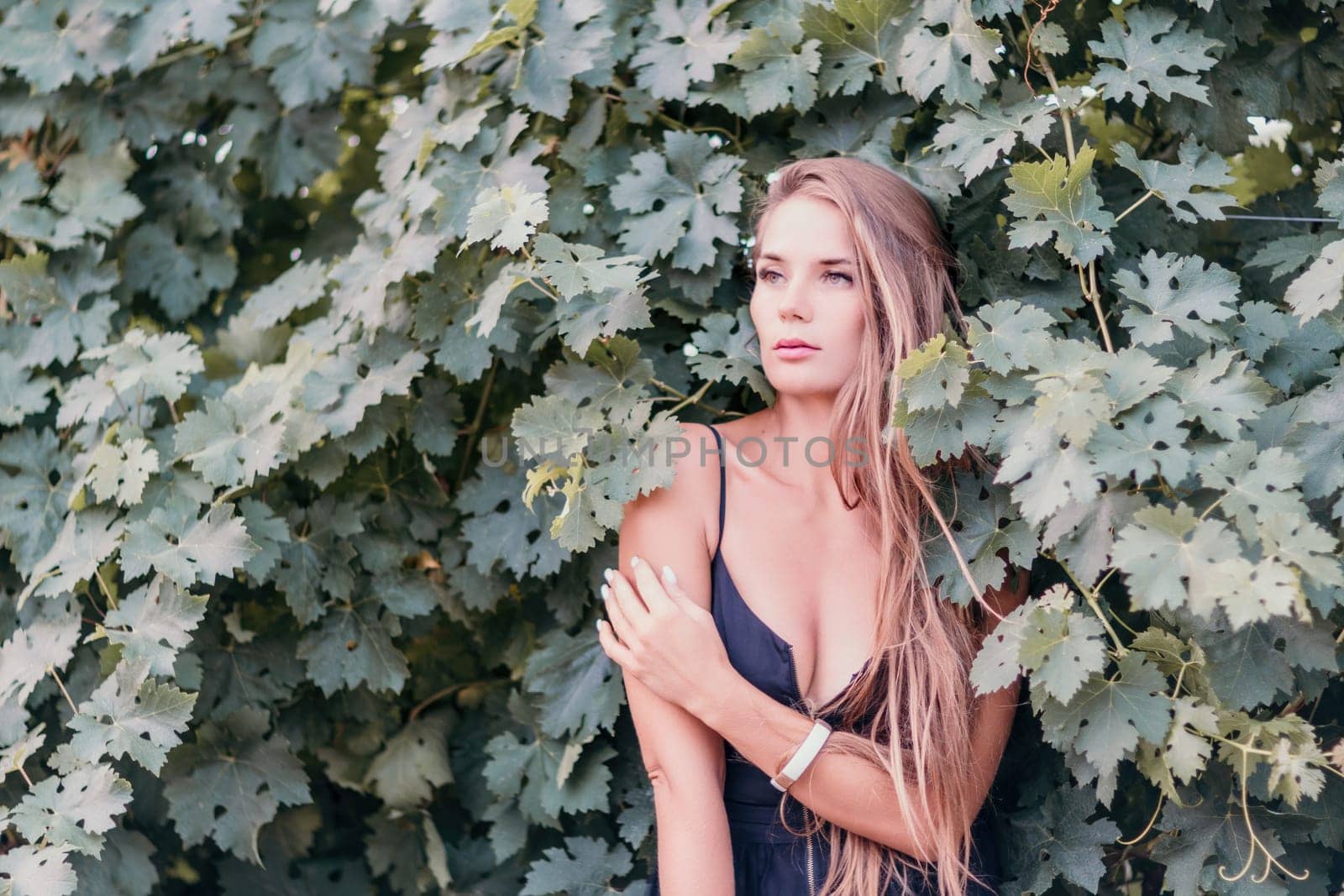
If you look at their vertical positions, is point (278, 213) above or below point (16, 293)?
below

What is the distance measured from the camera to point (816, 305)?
193 cm

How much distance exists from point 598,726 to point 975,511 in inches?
33.0

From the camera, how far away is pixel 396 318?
227cm

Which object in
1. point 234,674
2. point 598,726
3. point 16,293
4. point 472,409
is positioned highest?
point 16,293

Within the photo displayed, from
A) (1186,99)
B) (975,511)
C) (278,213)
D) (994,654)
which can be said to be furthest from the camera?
(278,213)

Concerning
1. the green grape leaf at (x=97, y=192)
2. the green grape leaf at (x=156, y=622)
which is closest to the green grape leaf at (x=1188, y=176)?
the green grape leaf at (x=156, y=622)

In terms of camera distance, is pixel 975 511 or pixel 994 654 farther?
pixel 975 511

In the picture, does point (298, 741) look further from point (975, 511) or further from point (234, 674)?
point (975, 511)

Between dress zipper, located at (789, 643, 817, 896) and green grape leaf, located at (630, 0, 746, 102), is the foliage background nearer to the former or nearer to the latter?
green grape leaf, located at (630, 0, 746, 102)

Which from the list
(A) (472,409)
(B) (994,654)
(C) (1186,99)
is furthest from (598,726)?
(C) (1186,99)

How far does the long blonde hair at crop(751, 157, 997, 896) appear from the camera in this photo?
73.4 inches

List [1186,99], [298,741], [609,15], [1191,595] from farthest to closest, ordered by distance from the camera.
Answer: [298,741] < [609,15] < [1186,99] < [1191,595]

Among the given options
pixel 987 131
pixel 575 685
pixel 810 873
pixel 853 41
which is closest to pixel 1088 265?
pixel 987 131

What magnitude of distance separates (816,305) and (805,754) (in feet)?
2.30
